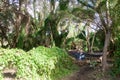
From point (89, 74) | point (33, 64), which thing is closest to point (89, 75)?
point (89, 74)

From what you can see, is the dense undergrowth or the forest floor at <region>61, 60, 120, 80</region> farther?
the forest floor at <region>61, 60, 120, 80</region>

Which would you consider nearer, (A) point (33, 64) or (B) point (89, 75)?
(A) point (33, 64)

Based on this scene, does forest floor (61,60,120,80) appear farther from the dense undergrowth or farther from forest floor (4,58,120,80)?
the dense undergrowth

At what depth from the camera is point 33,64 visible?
437 inches

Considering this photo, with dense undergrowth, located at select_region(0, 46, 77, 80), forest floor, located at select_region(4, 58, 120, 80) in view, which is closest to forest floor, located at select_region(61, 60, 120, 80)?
forest floor, located at select_region(4, 58, 120, 80)

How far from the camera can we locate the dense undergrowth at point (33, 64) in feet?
34.2

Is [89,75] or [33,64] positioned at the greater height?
[33,64]

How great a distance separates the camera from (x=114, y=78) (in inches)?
562

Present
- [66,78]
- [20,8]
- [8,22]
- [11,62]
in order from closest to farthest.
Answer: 1. [11,62]
2. [66,78]
3. [20,8]
4. [8,22]

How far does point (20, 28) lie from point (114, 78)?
9984mm

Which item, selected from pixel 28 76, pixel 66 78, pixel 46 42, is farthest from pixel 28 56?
pixel 46 42

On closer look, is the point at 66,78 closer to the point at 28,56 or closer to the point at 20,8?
the point at 28,56

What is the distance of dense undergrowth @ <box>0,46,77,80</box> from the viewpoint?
10422 millimetres

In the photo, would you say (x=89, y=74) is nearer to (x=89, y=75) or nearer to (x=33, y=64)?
(x=89, y=75)
